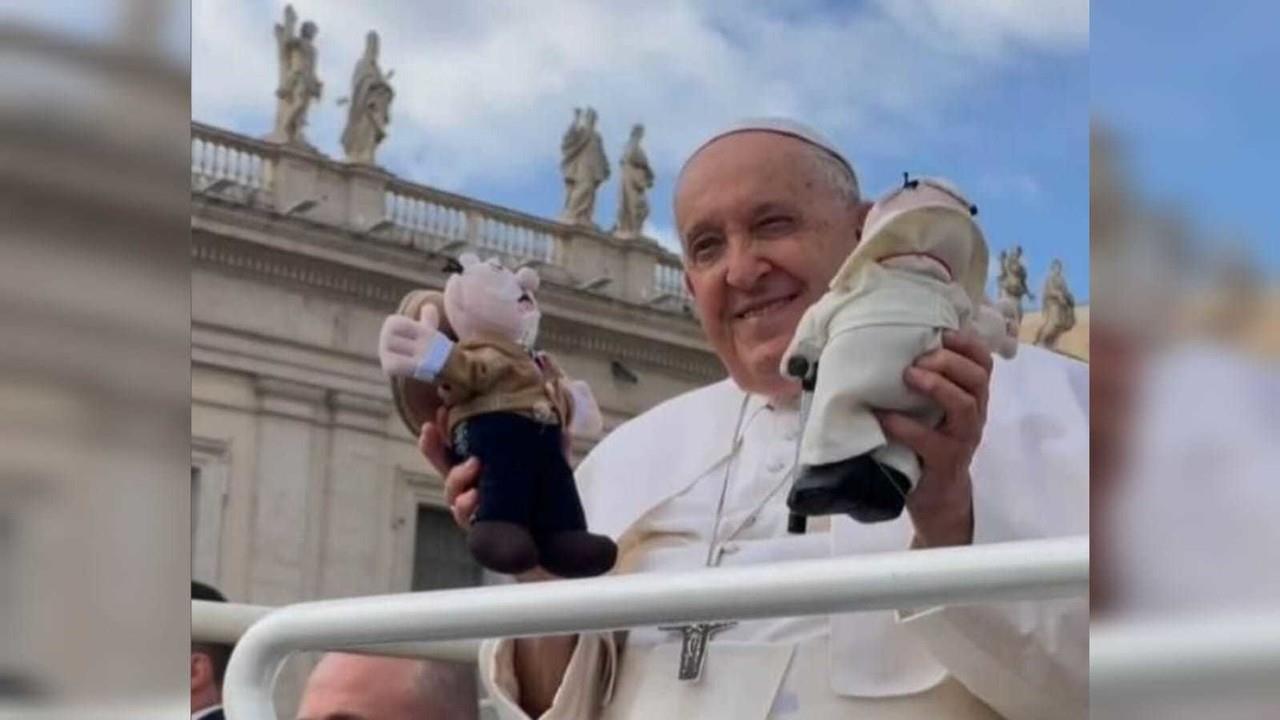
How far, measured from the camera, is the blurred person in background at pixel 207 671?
5.55 feet

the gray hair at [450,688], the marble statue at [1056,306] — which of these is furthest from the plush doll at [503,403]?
the marble statue at [1056,306]

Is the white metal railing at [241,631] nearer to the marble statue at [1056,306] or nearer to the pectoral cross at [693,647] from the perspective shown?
the pectoral cross at [693,647]

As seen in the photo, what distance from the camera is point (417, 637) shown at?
5.21 feet

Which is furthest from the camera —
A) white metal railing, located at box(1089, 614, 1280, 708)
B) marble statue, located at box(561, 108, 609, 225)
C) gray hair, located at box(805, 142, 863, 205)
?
marble statue, located at box(561, 108, 609, 225)

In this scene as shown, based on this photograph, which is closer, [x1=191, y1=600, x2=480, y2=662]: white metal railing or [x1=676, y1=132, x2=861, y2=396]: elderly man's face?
[x1=676, y1=132, x2=861, y2=396]: elderly man's face

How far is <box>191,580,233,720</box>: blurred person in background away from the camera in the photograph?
5.55 feet

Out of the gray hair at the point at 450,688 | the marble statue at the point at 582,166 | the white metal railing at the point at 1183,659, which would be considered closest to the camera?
the white metal railing at the point at 1183,659

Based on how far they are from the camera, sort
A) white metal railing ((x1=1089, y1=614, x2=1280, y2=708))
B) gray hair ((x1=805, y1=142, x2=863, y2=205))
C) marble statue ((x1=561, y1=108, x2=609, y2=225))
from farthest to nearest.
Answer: marble statue ((x1=561, y1=108, x2=609, y2=225))
gray hair ((x1=805, y1=142, x2=863, y2=205))
white metal railing ((x1=1089, y1=614, x2=1280, y2=708))

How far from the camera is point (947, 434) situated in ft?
4.73

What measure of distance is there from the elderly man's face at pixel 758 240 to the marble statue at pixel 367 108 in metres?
0.24

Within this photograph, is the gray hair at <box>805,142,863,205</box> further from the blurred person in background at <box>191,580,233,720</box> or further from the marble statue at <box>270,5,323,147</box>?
the blurred person in background at <box>191,580,233,720</box>

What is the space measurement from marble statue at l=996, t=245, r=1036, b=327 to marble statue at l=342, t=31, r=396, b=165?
0.48 meters

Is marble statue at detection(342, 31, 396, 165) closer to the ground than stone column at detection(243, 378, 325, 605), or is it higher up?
higher up

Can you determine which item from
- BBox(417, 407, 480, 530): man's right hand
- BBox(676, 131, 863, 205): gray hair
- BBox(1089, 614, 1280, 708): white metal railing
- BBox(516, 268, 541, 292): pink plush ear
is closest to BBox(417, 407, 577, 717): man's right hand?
BBox(417, 407, 480, 530): man's right hand
